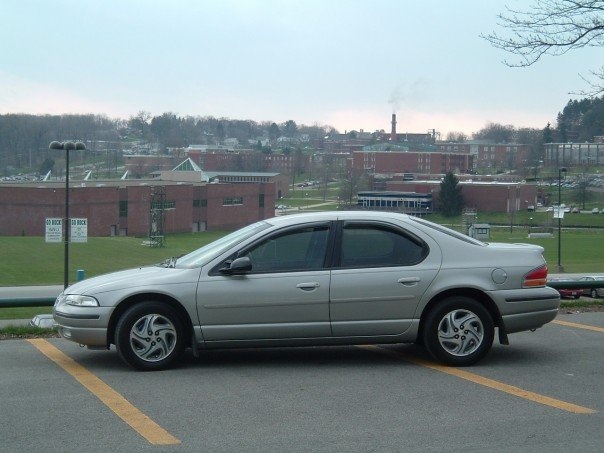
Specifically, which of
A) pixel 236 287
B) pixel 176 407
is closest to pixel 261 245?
pixel 236 287

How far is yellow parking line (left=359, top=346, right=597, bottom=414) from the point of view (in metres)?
6.72

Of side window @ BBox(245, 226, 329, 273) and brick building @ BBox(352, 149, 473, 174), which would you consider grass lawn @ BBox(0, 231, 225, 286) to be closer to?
brick building @ BBox(352, 149, 473, 174)

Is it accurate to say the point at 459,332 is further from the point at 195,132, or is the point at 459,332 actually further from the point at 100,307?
the point at 195,132

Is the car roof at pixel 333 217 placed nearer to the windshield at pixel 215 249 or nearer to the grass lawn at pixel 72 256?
the windshield at pixel 215 249

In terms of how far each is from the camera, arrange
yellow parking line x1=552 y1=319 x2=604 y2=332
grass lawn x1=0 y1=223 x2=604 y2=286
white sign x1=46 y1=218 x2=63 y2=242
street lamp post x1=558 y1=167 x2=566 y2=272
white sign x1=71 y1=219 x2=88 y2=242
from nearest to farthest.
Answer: yellow parking line x1=552 y1=319 x2=604 y2=332
white sign x1=71 y1=219 x2=88 y2=242
white sign x1=46 y1=218 x2=63 y2=242
street lamp post x1=558 y1=167 x2=566 y2=272
grass lawn x1=0 y1=223 x2=604 y2=286

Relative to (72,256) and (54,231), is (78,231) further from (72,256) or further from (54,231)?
(72,256)

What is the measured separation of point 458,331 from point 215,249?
96.3 inches

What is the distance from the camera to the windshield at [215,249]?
27.0 ft

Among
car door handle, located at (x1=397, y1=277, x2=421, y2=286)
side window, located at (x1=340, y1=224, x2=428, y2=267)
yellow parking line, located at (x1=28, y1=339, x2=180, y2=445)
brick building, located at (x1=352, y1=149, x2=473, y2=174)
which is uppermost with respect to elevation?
brick building, located at (x1=352, y1=149, x2=473, y2=174)

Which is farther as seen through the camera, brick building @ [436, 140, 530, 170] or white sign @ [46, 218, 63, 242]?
brick building @ [436, 140, 530, 170]

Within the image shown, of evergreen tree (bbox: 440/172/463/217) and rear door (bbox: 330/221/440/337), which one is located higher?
evergreen tree (bbox: 440/172/463/217)

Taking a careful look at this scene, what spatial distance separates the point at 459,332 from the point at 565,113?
33.7 meters

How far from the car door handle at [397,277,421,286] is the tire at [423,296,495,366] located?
323 mm

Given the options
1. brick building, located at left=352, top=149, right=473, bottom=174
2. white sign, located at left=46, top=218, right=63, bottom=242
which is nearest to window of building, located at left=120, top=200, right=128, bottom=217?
brick building, located at left=352, top=149, right=473, bottom=174
